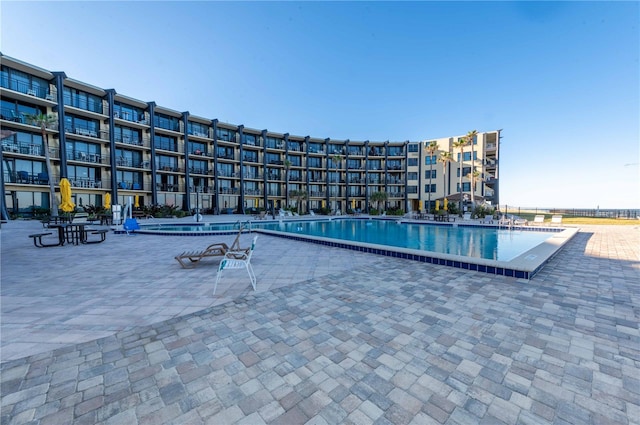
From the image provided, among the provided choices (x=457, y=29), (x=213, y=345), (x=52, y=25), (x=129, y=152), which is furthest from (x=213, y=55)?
(x=213, y=345)

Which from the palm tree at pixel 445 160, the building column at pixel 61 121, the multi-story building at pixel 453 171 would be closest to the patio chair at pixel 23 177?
the building column at pixel 61 121

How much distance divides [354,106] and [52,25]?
105ft

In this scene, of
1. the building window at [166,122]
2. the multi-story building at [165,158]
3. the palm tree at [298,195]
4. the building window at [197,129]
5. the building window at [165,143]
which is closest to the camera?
the multi-story building at [165,158]

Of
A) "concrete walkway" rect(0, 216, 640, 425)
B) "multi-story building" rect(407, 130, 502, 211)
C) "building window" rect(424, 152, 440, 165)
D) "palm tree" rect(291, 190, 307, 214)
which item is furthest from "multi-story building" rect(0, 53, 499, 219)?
"concrete walkway" rect(0, 216, 640, 425)

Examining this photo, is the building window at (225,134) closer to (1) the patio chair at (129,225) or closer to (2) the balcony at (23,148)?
(2) the balcony at (23,148)

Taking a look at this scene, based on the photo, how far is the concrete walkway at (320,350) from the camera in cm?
180

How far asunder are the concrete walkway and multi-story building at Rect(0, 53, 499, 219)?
18.9 metres

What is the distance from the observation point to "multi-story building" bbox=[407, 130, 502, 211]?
3231 cm

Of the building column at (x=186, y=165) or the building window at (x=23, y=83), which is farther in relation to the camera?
the building column at (x=186, y=165)

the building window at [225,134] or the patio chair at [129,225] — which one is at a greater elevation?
the building window at [225,134]

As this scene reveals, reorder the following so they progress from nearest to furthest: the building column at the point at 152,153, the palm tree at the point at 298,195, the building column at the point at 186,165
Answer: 1. the building column at the point at 152,153
2. the building column at the point at 186,165
3. the palm tree at the point at 298,195

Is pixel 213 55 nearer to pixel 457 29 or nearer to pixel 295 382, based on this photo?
pixel 457 29

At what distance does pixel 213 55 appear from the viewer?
18.1 m

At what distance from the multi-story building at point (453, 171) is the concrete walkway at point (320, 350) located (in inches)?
1021
